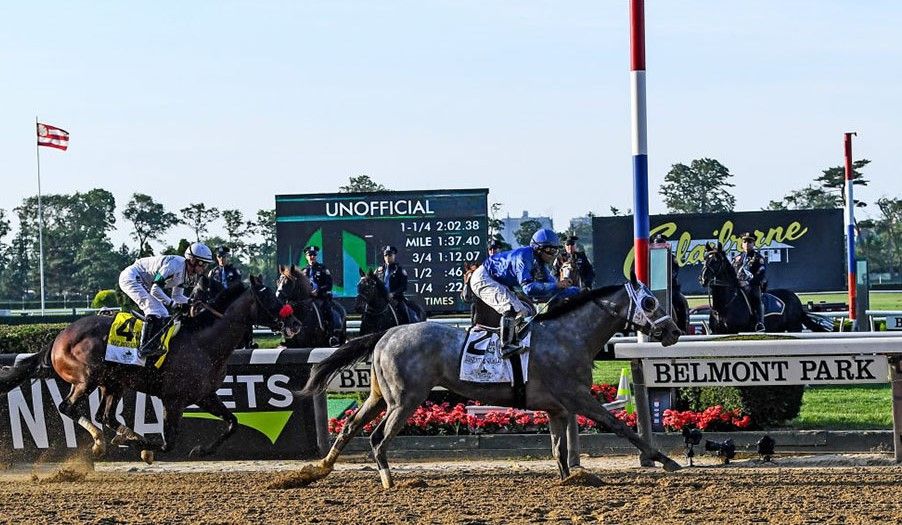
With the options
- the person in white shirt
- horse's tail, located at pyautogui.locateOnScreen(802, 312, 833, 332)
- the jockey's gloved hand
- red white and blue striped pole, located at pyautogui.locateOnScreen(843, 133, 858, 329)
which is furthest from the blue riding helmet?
red white and blue striped pole, located at pyautogui.locateOnScreen(843, 133, 858, 329)

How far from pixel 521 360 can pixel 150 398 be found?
3.68m

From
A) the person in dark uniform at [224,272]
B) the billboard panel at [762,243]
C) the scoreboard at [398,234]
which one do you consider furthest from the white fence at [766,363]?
the billboard panel at [762,243]

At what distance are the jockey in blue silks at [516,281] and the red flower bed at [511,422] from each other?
2095 mm

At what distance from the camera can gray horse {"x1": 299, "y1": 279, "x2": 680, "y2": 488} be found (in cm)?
894

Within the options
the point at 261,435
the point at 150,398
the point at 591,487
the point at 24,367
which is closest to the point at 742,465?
the point at 591,487

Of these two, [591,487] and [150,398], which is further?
[150,398]

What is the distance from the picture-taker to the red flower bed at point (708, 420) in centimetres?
1077

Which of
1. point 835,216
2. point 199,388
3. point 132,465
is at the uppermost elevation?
point 835,216

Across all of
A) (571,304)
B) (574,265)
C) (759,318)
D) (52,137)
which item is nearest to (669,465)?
(571,304)

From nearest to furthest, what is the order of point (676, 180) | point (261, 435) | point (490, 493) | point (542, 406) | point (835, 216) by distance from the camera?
point (490, 493), point (542, 406), point (261, 435), point (835, 216), point (676, 180)

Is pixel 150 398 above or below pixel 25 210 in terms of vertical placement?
below

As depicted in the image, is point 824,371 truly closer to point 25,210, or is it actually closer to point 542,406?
point 542,406

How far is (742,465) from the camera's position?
32.8 feet

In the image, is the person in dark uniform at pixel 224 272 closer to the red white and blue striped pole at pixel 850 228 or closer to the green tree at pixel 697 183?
the red white and blue striped pole at pixel 850 228
